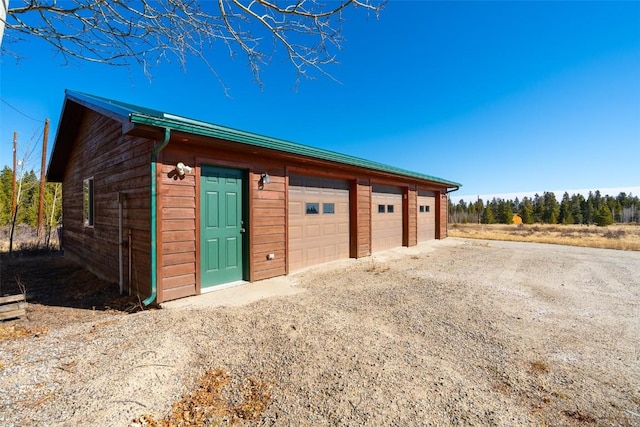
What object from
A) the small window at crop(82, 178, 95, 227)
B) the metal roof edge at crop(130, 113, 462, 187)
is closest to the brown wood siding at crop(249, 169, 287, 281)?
the metal roof edge at crop(130, 113, 462, 187)

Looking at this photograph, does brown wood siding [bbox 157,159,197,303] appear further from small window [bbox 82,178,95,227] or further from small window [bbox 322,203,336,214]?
small window [bbox 82,178,95,227]

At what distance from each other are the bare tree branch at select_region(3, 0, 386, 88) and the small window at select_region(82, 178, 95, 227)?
3.56 metres

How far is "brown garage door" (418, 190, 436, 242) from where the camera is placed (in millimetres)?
11429

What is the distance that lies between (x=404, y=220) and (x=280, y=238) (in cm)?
625

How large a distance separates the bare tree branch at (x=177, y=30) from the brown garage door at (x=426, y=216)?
911 centimetres

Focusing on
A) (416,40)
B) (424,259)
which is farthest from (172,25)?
(424,259)

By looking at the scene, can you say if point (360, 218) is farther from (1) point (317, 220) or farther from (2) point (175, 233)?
(2) point (175, 233)

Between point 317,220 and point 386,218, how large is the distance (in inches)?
138

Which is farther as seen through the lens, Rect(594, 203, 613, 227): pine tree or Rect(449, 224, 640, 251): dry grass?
Rect(594, 203, 613, 227): pine tree

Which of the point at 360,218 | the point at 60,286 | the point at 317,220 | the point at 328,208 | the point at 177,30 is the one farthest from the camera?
the point at 360,218

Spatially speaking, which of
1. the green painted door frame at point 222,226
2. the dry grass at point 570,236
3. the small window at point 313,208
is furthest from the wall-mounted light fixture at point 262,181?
the dry grass at point 570,236

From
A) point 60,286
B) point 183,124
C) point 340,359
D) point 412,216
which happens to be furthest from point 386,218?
point 60,286

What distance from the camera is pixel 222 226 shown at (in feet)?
15.2

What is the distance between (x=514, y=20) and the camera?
5.85 meters
